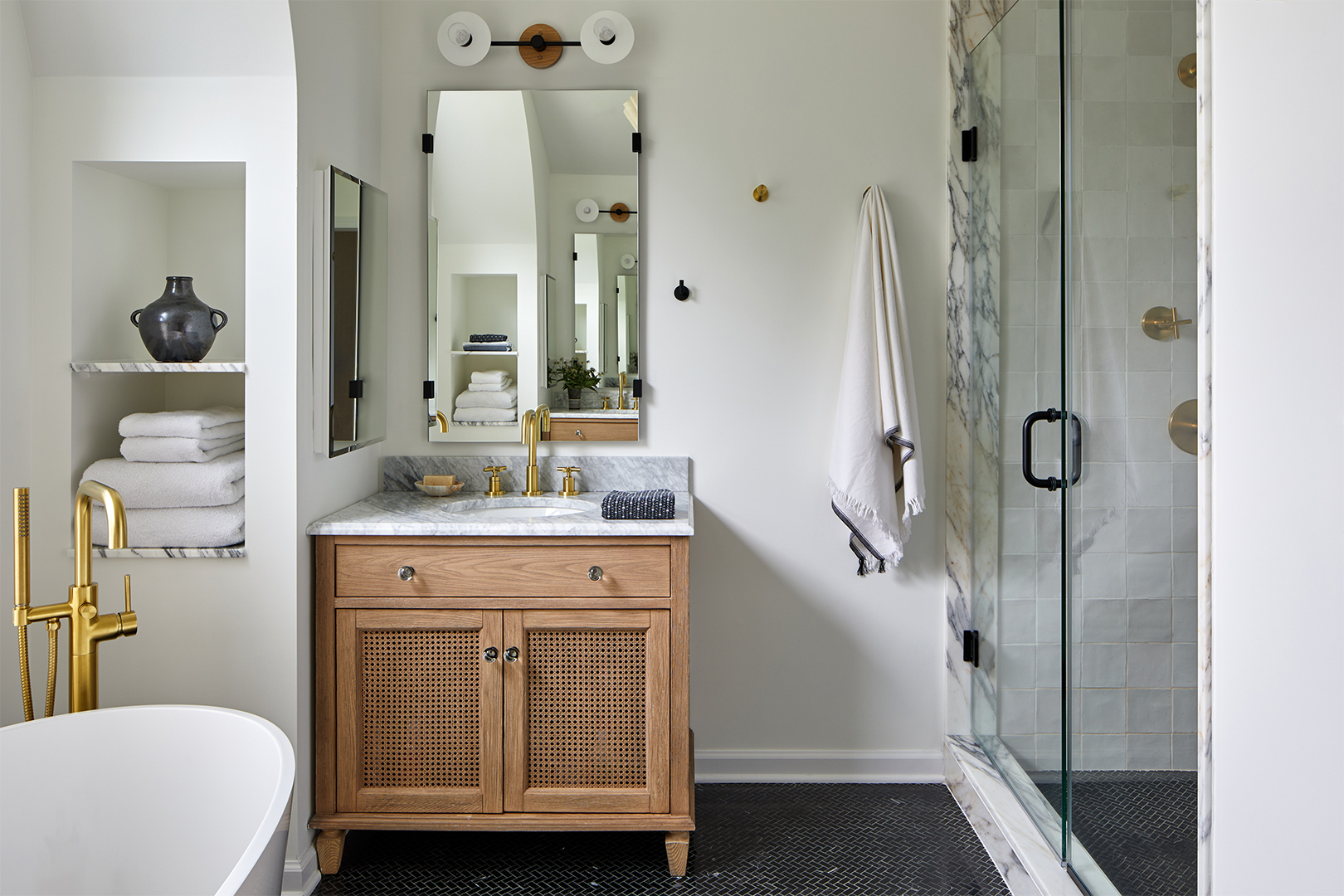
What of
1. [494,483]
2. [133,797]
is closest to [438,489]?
[494,483]

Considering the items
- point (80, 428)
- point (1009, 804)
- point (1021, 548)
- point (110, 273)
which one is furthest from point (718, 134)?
point (1009, 804)

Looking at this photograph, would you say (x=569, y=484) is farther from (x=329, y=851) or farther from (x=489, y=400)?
(x=329, y=851)

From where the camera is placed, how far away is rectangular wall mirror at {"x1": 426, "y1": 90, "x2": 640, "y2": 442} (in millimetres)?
2445

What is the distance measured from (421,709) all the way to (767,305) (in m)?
1.43

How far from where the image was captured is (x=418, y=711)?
1.97 meters

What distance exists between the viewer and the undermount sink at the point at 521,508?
228 cm

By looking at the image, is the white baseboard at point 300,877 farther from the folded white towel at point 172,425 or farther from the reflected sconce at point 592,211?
the reflected sconce at point 592,211

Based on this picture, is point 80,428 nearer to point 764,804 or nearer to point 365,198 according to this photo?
point 365,198

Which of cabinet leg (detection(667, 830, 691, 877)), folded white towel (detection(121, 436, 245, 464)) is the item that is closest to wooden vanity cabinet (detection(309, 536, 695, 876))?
cabinet leg (detection(667, 830, 691, 877))

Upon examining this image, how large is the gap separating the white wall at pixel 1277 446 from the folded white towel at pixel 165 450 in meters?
1.96

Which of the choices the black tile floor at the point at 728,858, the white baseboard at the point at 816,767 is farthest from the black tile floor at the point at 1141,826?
the white baseboard at the point at 816,767

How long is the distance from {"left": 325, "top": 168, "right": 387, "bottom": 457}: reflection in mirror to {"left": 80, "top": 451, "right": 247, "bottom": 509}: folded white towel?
0.81 feet

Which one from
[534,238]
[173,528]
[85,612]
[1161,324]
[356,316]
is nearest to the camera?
[1161,324]

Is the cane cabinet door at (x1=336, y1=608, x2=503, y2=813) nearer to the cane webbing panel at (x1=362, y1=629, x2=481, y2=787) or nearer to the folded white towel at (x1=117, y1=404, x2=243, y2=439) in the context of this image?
the cane webbing panel at (x1=362, y1=629, x2=481, y2=787)
